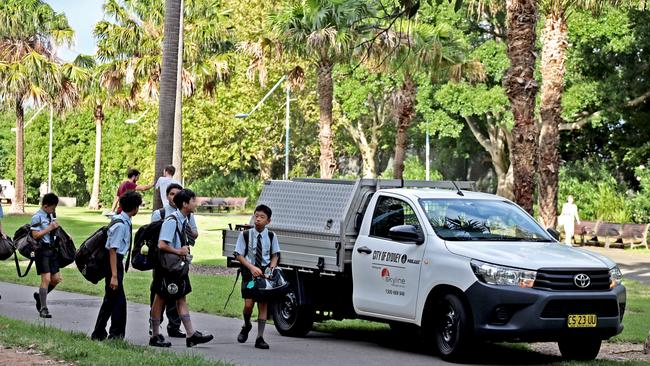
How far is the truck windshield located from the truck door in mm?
246

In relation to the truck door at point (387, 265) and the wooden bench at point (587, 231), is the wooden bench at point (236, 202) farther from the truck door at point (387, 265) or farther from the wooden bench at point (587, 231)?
the truck door at point (387, 265)

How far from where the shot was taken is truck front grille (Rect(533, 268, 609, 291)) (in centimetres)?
1209

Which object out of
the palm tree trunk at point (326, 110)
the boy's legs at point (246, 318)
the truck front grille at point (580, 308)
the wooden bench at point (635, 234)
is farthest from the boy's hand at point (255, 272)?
the wooden bench at point (635, 234)

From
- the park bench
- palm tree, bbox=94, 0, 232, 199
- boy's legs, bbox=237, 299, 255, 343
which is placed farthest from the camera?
the park bench

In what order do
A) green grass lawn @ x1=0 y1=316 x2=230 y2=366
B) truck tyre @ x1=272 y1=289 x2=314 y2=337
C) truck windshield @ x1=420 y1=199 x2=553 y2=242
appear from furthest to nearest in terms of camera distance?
truck tyre @ x1=272 y1=289 x2=314 y2=337
truck windshield @ x1=420 y1=199 x2=553 y2=242
green grass lawn @ x1=0 y1=316 x2=230 y2=366

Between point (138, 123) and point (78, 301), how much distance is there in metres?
52.1

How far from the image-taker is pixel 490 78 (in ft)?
176

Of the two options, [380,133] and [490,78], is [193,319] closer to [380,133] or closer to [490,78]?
[490,78]

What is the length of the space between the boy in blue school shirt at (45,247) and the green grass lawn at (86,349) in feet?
6.73

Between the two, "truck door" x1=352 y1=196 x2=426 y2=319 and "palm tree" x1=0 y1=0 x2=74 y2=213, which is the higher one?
"palm tree" x1=0 y1=0 x2=74 y2=213

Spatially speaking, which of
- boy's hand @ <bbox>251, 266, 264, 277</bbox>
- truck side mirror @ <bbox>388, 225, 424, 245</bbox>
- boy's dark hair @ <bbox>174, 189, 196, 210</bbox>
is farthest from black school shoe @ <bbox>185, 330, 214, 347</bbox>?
truck side mirror @ <bbox>388, 225, 424, 245</bbox>

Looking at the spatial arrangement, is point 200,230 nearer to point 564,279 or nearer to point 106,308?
point 106,308

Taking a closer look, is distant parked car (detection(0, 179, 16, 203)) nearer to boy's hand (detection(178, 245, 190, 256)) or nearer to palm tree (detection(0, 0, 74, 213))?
palm tree (detection(0, 0, 74, 213))

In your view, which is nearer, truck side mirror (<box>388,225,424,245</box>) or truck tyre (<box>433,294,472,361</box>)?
truck tyre (<box>433,294,472,361</box>)
